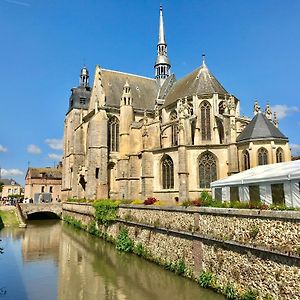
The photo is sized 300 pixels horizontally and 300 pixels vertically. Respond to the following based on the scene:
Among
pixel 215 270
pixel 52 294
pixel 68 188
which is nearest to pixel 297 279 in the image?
pixel 215 270

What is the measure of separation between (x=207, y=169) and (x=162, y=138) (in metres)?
7.64

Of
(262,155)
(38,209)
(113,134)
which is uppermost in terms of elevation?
(113,134)

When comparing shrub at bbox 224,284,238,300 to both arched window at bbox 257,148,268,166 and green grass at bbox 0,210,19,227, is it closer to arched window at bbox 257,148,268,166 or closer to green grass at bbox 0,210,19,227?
arched window at bbox 257,148,268,166

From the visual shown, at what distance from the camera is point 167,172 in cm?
3059

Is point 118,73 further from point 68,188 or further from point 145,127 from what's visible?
point 68,188

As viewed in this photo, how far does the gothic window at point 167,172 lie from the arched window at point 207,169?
289 centimetres

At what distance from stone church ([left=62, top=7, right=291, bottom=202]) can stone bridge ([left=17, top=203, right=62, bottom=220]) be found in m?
2.64

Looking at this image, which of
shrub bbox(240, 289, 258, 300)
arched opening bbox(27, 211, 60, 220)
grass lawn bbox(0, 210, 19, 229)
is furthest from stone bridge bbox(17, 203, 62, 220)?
shrub bbox(240, 289, 258, 300)

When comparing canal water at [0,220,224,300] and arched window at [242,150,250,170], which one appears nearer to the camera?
canal water at [0,220,224,300]

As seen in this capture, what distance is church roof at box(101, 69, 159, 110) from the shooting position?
137ft

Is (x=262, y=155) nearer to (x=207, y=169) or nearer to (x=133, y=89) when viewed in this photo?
(x=207, y=169)

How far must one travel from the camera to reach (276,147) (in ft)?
83.9

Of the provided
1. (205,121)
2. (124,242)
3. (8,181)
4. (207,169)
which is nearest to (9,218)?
(124,242)

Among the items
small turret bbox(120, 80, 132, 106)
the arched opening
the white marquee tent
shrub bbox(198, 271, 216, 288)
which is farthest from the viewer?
the arched opening
